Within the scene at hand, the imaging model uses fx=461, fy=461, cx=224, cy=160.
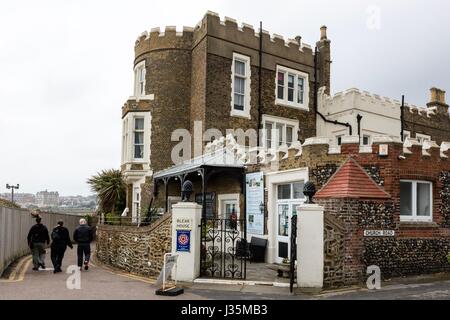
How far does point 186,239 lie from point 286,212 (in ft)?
13.7

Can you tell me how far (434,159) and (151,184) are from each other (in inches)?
503

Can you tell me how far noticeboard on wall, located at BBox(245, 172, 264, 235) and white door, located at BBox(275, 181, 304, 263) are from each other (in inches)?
25.2

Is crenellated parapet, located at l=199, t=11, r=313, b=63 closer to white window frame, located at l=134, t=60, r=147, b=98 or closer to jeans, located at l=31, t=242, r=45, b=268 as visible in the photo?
white window frame, located at l=134, t=60, r=147, b=98

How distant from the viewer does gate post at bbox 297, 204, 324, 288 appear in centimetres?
1108

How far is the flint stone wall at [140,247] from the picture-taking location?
13.1 metres

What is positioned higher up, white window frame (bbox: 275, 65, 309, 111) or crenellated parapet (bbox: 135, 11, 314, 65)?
crenellated parapet (bbox: 135, 11, 314, 65)

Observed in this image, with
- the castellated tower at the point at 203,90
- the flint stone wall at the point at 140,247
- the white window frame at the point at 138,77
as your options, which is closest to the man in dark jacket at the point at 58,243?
the flint stone wall at the point at 140,247

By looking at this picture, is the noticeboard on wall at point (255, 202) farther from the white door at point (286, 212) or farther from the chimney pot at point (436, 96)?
the chimney pot at point (436, 96)

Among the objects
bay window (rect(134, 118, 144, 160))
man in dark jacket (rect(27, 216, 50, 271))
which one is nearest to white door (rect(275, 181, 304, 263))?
man in dark jacket (rect(27, 216, 50, 271))

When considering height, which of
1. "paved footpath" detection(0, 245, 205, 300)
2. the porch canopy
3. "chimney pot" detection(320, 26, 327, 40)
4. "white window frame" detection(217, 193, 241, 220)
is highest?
"chimney pot" detection(320, 26, 327, 40)

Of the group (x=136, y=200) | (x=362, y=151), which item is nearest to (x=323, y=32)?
(x=136, y=200)

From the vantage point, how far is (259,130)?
22.4 meters

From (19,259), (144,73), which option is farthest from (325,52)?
(19,259)
